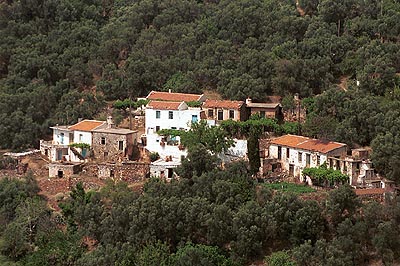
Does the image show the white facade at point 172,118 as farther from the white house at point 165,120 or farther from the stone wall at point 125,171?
the stone wall at point 125,171

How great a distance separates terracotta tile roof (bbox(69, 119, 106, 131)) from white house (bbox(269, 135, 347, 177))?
8.85 m

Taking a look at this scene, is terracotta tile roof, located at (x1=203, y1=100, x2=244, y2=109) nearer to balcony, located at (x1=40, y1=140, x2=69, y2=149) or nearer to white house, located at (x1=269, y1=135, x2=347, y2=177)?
white house, located at (x1=269, y1=135, x2=347, y2=177)

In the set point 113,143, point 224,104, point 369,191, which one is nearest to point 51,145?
point 113,143

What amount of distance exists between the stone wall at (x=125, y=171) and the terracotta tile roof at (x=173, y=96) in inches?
236

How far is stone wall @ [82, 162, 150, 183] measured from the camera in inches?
1394

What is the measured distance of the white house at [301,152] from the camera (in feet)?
111

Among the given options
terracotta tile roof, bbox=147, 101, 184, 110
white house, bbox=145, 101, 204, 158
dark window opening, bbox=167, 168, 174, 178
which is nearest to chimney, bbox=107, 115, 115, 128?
white house, bbox=145, 101, 204, 158

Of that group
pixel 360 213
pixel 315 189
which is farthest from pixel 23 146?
pixel 360 213

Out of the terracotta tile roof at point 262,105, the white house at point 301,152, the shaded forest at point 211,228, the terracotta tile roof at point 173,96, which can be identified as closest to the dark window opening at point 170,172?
the shaded forest at point 211,228

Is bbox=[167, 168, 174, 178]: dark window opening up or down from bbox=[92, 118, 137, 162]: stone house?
down

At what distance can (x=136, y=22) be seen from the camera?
52188mm

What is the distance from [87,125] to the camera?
3850 centimetres

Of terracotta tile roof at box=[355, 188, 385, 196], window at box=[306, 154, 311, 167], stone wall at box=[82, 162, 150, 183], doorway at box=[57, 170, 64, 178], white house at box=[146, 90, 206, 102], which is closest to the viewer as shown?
terracotta tile roof at box=[355, 188, 385, 196]

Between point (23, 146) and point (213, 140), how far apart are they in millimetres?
12620
